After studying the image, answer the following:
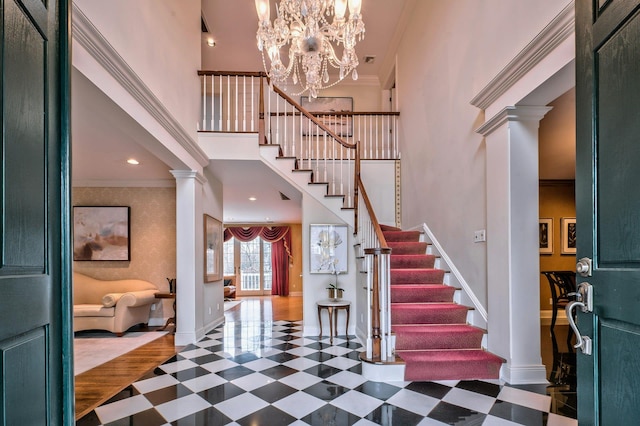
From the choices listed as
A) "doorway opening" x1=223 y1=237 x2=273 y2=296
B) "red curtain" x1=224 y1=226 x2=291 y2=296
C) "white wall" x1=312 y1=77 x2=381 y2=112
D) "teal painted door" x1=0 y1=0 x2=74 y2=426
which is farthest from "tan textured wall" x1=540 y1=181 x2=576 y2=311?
"doorway opening" x1=223 y1=237 x2=273 y2=296

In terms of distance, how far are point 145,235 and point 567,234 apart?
730 cm

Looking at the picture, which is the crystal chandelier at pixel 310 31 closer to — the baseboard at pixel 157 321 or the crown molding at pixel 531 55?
the crown molding at pixel 531 55

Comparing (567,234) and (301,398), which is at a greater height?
(567,234)

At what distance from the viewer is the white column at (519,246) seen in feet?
10.2

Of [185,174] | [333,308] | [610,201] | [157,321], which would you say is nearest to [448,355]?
[333,308]

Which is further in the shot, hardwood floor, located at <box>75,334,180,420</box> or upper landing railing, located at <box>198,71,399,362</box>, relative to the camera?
upper landing railing, located at <box>198,71,399,362</box>

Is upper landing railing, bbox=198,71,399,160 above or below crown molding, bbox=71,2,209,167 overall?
above

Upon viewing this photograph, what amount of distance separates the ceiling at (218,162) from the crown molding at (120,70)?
0.20 meters

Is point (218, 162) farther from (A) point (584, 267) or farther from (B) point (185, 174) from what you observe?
(A) point (584, 267)

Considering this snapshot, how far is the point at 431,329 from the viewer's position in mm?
3748

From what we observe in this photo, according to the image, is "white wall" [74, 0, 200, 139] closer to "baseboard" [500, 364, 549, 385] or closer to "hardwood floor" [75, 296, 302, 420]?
"hardwood floor" [75, 296, 302, 420]

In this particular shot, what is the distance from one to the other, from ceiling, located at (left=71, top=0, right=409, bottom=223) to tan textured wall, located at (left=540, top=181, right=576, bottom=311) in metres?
3.81

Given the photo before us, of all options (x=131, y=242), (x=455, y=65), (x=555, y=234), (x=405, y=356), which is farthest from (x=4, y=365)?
Result: (x=555, y=234)

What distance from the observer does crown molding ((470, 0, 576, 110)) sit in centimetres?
233
